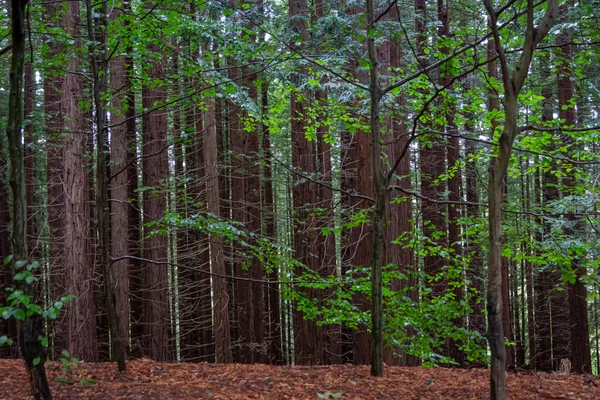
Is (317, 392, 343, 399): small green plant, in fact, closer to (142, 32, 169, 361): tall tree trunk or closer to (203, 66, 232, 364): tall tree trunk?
(142, 32, 169, 361): tall tree trunk

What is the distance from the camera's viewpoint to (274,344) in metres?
21.9

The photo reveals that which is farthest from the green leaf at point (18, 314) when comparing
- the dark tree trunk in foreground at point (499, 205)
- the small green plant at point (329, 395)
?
the dark tree trunk in foreground at point (499, 205)

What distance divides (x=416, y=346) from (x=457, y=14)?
12909 mm

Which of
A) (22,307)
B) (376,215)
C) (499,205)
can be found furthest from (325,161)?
(22,307)

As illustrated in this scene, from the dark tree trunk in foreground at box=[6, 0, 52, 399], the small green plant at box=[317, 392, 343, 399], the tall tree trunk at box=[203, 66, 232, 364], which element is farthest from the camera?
the tall tree trunk at box=[203, 66, 232, 364]

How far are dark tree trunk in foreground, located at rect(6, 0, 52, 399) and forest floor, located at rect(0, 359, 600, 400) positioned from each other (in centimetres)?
75

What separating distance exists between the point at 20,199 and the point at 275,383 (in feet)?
10.8

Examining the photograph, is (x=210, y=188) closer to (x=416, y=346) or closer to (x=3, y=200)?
(x=416, y=346)

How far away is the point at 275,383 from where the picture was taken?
5.56m

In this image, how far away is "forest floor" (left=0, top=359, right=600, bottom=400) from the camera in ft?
16.4

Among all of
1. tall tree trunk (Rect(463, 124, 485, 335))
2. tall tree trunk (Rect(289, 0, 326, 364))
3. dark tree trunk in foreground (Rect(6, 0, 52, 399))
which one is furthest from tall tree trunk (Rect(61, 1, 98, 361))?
tall tree trunk (Rect(463, 124, 485, 335))

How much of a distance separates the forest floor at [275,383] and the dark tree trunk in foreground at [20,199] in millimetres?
750

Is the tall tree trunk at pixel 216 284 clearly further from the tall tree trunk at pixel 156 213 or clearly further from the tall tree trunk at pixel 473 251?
the tall tree trunk at pixel 473 251

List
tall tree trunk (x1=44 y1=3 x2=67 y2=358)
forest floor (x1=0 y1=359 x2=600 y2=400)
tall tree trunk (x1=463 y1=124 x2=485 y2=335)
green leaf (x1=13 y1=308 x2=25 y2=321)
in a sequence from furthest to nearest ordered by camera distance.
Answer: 1. tall tree trunk (x1=44 y1=3 x2=67 y2=358)
2. tall tree trunk (x1=463 y1=124 x2=485 y2=335)
3. forest floor (x1=0 y1=359 x2=600 y2=400)
4. green leaf (x1=13 y1=308 x2=25 y2=321)
